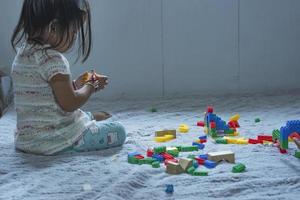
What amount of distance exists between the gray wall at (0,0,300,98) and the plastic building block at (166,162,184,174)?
119 cm

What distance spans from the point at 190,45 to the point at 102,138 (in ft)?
3.44

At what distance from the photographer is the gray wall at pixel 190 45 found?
2.34 metres

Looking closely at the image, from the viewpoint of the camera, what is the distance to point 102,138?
145 cm

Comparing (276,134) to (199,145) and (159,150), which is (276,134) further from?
(159,150)

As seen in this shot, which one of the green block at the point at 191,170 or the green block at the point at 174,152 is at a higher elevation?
the green block at the point at 174,152

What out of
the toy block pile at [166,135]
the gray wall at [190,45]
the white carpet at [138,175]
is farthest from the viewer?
the gray wall at [190,45]

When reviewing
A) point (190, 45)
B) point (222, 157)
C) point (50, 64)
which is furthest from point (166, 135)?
point (190, 45)

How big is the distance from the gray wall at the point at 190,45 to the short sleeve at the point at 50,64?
1006 millimetres

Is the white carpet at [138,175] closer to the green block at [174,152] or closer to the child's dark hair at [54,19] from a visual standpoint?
the green block at [174,152]

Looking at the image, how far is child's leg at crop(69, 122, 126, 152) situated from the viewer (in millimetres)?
1425

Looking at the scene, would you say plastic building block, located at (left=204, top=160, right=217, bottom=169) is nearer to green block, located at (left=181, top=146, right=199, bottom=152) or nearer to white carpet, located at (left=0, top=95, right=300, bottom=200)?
white carpet, located at (left=0, top=95, right=300, bottom=200)

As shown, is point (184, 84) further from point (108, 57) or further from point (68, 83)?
point (68, 83)

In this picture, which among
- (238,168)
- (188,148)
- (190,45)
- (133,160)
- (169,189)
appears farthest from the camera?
(190,45)

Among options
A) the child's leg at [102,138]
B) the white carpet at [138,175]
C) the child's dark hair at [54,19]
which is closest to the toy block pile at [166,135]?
the white carpet at [138,175]
